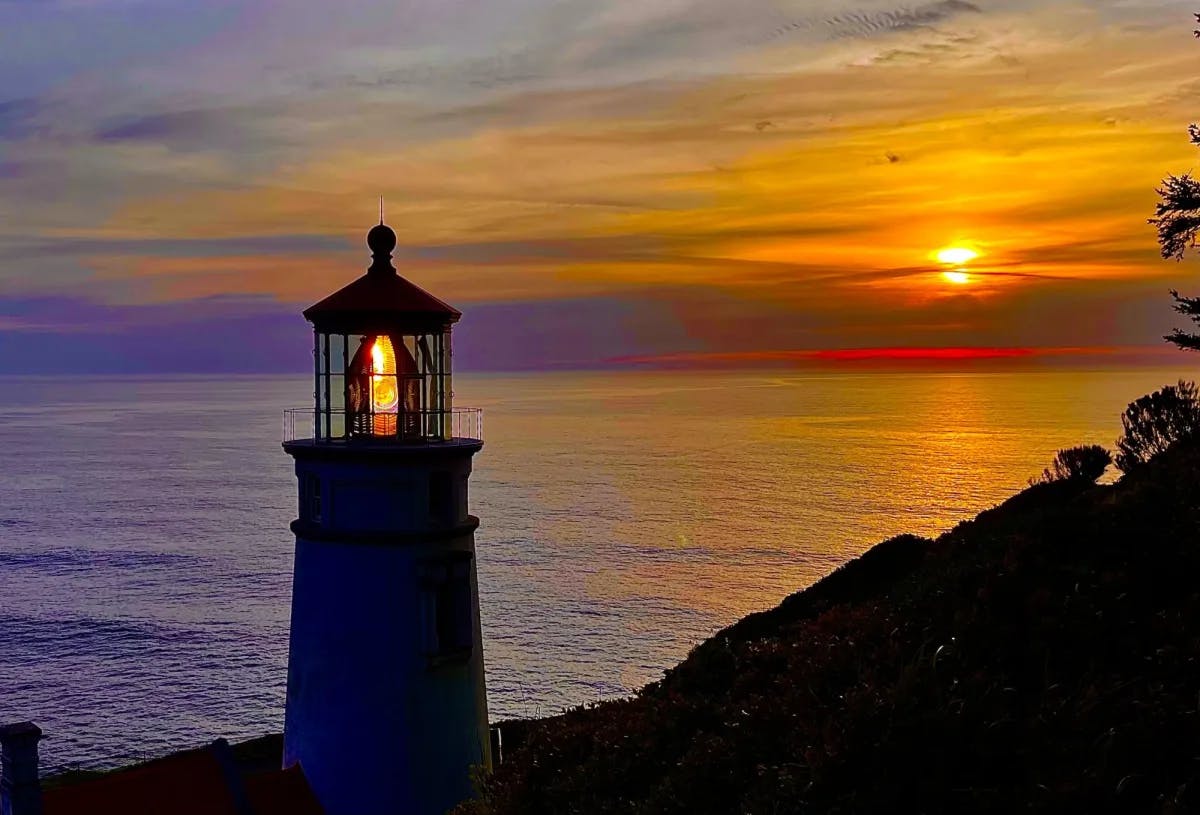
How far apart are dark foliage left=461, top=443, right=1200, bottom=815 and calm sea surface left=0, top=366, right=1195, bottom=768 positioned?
28815mm

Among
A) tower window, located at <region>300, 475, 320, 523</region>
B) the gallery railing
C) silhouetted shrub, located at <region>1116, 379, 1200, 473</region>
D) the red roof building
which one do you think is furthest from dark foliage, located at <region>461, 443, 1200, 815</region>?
silhouetted shrub, located at <region>1116, 379, 1200, 473</region>

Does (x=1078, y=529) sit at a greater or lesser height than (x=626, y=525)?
greater

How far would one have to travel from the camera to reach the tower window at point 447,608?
1421 cm

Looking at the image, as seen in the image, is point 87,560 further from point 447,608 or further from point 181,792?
point 447,608

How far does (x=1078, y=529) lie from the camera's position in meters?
10.4

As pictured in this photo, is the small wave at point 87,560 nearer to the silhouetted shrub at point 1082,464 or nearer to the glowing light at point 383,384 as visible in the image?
the glowing light at point 383,384

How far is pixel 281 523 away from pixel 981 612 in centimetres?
7124

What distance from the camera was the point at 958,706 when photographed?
743 cm

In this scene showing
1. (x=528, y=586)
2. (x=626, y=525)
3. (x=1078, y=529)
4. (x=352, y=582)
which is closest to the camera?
(x=1078, y=529)

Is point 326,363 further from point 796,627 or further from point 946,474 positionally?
point 946,474

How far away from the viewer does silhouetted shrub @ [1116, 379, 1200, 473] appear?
21203 mm

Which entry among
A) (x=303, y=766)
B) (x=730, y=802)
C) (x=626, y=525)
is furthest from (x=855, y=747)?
(x=626, y=525)

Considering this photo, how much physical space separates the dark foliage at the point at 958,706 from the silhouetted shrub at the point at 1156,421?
11.0m

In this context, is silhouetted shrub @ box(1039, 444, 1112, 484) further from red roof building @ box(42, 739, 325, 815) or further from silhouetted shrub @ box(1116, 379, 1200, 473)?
red roof building @ box(42, 739, 325, 815)
